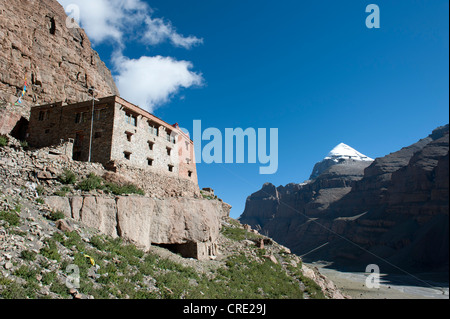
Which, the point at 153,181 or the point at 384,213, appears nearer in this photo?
the point at 384,213

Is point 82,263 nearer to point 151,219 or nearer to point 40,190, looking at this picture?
point 40,190

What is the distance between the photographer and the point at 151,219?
834 inches

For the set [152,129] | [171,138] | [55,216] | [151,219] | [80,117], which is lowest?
[151,219]

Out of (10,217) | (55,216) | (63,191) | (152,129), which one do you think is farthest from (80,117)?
(10,217)

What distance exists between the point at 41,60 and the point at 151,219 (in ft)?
121

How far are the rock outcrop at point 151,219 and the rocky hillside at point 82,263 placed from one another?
308 millimetres

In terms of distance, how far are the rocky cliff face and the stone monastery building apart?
571cm

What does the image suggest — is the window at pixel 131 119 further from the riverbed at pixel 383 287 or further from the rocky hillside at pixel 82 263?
the riverbed at pixel 383 287

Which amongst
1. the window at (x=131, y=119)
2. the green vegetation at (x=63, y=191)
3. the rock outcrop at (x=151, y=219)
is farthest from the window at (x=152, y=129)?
the green vegetation at (x=63, y=191)

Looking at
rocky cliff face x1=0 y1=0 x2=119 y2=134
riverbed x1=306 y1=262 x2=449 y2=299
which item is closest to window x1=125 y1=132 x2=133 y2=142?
rocky cliff face x1=0 y1=0 x2=119 y2=134

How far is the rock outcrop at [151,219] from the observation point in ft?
56.5

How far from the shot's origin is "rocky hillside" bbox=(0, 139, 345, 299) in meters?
11.2

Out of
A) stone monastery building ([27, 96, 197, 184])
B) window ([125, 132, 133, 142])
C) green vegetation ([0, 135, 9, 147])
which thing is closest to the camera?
green vegetation ([0, 135, 9, 147])

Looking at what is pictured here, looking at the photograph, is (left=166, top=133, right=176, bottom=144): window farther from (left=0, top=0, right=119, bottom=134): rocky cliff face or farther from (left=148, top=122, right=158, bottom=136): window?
(left=0, top=0, right=119, bottom=134): rocky cliff face
